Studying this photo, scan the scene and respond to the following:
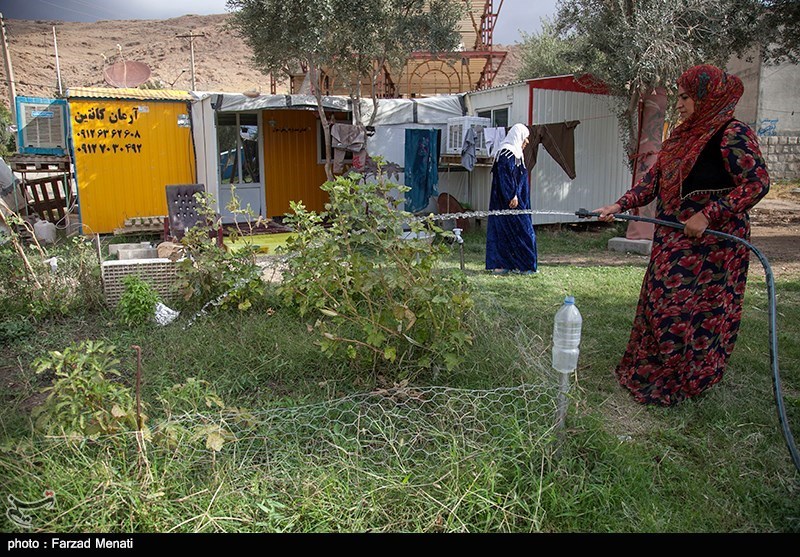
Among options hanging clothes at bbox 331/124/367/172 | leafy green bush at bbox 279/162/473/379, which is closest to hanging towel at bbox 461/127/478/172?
hanging clothes at bbox 331/124/367/172

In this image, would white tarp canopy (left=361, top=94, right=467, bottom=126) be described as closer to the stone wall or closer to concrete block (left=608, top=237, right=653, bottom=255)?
concrete block (left=608, top=237, right=653, bottom=255)

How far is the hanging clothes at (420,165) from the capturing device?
10.1 metres

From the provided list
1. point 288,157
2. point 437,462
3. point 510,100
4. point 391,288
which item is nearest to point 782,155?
point 510,100

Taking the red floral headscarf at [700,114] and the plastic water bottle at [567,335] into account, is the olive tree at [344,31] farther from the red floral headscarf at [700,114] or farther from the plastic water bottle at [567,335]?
the plastic water bottle at [567,335]

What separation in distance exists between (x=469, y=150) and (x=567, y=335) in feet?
25.6

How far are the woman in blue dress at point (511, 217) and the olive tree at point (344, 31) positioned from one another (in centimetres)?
328

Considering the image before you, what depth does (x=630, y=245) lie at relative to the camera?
338 inches

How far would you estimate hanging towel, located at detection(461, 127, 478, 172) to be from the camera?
9.77 metres

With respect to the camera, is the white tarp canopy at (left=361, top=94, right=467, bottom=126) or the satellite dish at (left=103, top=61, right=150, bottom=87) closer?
the white tarp canopy at (left=361, top=94, right=467, bottom=126)

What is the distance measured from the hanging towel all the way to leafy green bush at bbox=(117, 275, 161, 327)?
623 centimetres

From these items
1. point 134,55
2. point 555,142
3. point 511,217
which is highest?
point 134,55

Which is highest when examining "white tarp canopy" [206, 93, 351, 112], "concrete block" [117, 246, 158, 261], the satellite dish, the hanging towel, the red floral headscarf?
the satellite dish

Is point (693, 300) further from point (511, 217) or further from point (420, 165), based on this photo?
point (420, 165)

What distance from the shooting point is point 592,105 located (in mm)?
10203
